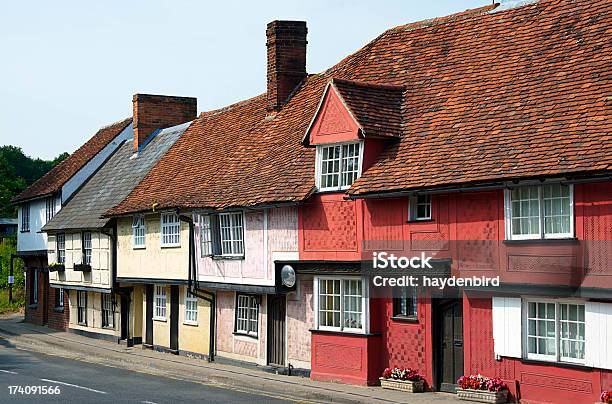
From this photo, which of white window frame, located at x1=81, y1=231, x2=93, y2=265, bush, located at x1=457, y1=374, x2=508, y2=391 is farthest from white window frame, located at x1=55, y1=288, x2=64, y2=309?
bush, located at x1=457, y1=374, x2=508, y2=391

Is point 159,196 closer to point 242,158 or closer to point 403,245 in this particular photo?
point 242,158

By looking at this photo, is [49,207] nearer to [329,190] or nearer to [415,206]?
[329,190]

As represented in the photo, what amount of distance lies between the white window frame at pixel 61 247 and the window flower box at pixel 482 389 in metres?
27.1

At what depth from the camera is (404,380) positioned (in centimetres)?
2173

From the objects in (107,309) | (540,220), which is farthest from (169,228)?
(540,220)

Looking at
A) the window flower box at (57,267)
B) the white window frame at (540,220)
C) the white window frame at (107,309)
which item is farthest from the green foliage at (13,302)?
the white window frame at (540,220)

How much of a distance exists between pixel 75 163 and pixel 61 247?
16.4 ft

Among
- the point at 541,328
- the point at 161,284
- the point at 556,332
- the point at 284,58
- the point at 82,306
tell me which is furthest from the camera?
the point at 82,306

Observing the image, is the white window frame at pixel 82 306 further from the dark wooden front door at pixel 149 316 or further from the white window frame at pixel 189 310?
the white window frame at pixel 189 310

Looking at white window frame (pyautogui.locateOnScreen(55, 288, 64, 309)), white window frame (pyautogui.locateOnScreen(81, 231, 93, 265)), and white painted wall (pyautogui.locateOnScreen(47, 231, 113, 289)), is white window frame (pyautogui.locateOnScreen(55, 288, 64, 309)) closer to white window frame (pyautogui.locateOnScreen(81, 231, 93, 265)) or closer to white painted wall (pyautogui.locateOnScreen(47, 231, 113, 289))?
white painted wall (pyautogui.locateOnScreen(47, 231, 113, 289))

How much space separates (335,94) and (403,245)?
4.16 meters

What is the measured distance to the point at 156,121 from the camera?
139 feet

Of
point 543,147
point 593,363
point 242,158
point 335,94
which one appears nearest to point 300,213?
point 335,94

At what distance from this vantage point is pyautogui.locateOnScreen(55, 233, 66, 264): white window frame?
43438mm
